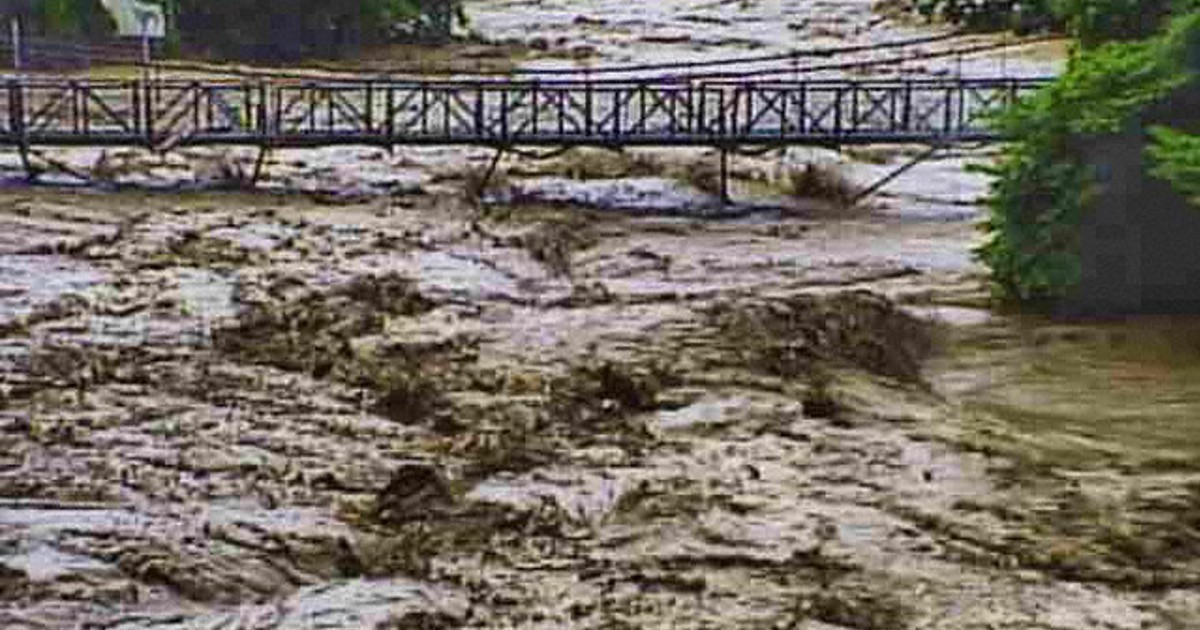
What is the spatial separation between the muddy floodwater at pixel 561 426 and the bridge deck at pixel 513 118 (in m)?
1.17

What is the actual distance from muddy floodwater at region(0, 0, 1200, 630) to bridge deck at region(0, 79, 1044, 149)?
3.84 ft

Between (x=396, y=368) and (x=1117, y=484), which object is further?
(x=396, y=368)

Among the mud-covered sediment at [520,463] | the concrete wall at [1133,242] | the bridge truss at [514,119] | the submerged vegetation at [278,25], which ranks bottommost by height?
the mud-covered sediment at [520,463]

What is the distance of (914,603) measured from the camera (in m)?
11.7

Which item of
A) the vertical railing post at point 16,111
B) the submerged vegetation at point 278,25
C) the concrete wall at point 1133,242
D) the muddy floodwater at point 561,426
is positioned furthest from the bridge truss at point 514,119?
the submerged vegetation at point 278,25

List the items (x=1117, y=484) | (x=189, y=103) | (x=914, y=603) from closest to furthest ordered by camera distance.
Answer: (x=914, y=603) < (x=1117, y=484) < (x=189, y=103)

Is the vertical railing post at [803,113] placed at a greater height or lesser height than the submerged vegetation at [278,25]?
lesser

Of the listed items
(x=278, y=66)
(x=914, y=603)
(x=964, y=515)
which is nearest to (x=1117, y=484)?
(x=964, y=515)

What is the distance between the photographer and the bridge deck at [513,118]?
28.0 meters

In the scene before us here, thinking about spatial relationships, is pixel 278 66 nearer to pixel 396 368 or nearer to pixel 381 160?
pixel 381 160

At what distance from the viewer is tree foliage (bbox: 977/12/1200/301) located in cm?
2067

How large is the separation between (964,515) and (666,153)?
19.1m

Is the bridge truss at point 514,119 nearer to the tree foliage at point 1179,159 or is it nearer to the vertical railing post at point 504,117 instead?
the vertical railing post at point 504,117

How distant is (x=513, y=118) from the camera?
1181 inches
